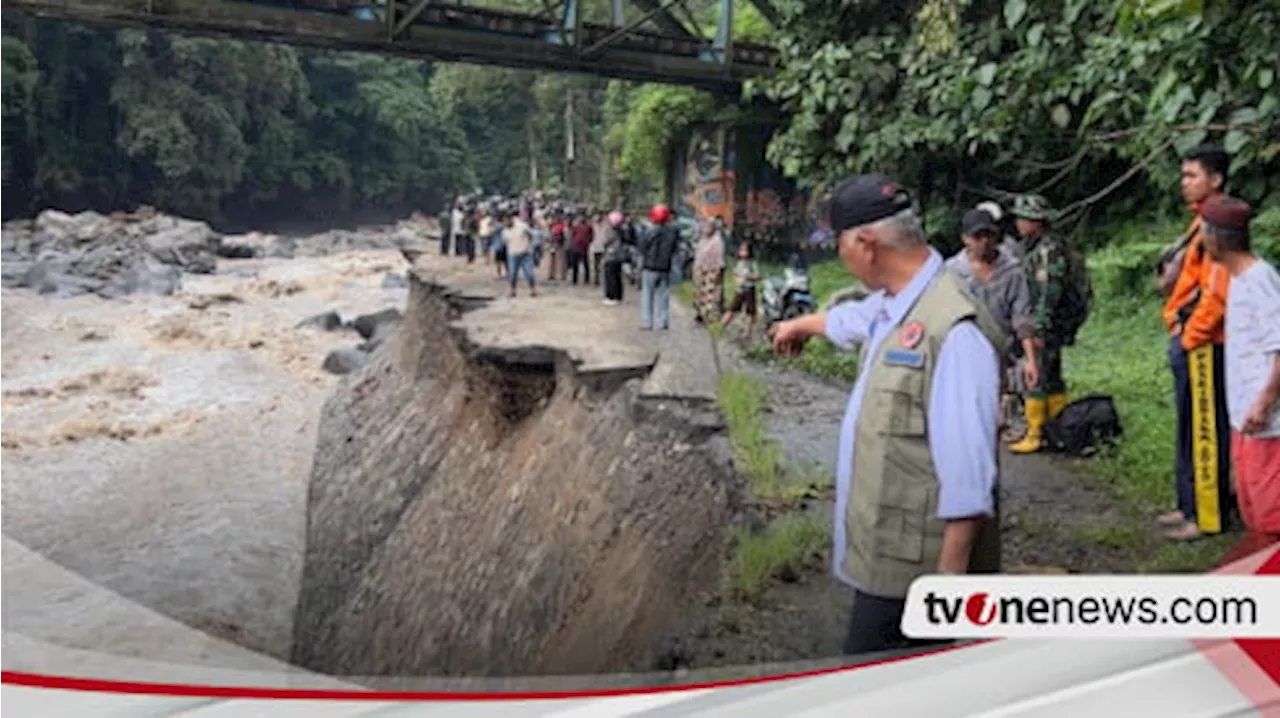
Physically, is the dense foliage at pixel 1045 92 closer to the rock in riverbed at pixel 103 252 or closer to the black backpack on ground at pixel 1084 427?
the black backpack on ground at pixel 1084 427

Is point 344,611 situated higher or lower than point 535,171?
lower

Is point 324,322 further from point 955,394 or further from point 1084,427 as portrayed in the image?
point 1084,427

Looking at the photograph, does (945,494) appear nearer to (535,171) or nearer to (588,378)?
(588,378)

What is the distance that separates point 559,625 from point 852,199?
0.55m

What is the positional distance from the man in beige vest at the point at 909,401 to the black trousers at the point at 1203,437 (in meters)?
0.32

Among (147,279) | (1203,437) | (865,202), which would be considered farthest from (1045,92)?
(147,279)

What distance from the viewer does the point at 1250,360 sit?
4.27ft

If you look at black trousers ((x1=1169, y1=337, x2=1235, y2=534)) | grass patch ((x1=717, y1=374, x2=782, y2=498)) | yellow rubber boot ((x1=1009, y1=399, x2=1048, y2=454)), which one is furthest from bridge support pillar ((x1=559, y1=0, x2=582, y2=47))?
black trousers ((x1=1169, y1=337, x2=1235, y2=534))

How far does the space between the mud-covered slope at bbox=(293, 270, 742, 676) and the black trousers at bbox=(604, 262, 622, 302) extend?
0.32 ft

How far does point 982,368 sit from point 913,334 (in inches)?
3.1

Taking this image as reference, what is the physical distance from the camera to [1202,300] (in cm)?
129

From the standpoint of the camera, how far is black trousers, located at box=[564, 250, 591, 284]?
132 cm

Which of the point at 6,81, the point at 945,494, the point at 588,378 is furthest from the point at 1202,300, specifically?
the point at 6,81

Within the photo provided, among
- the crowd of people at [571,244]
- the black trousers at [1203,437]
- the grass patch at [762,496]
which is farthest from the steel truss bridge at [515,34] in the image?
the black trousers at [1203,437]
